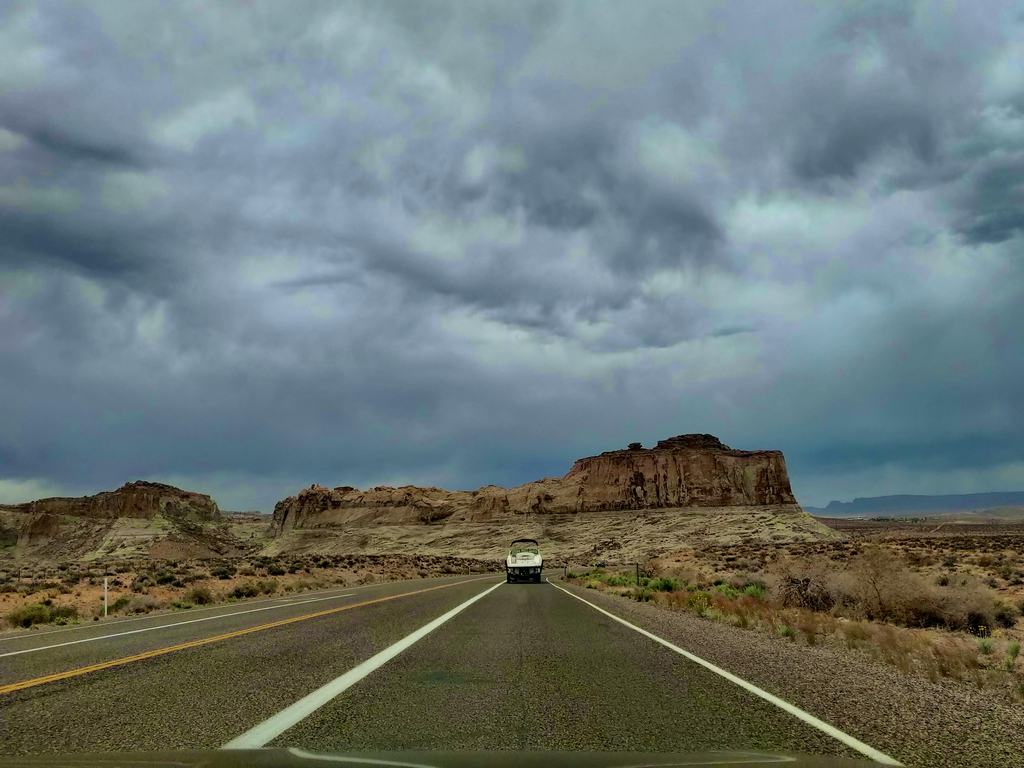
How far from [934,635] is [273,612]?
609 inches

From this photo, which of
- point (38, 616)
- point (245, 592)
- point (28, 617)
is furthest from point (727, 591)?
point (28, 617)

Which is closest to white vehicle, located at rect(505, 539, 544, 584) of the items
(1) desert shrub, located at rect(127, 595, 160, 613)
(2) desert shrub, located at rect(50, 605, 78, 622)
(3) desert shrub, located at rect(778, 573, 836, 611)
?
(3) desert shrub, located at rect(778, 573, 836, 611)

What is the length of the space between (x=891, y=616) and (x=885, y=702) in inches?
504

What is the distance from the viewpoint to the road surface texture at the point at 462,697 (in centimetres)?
506

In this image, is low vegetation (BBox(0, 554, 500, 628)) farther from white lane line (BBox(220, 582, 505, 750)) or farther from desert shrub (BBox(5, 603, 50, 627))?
white lane line (BBox(220, 582, 505, 750))

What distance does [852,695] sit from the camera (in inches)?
281

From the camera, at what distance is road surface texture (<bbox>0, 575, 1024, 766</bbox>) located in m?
5.06

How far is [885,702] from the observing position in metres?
6.82

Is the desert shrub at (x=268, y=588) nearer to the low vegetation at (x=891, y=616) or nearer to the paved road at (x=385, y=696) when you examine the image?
the low vegetation at (x=891, y=616)

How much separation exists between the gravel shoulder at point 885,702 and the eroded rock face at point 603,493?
9955cm

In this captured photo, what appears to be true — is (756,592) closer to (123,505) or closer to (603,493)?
(603,493)

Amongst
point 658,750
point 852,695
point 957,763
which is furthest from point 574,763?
point 852,695

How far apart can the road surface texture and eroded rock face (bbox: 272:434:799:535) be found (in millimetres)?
100177

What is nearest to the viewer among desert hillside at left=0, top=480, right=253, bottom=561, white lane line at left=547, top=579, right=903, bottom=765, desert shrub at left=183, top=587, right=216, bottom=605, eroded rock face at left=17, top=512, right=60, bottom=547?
white lane line at left=547, top=579, right=903, bottom=765
